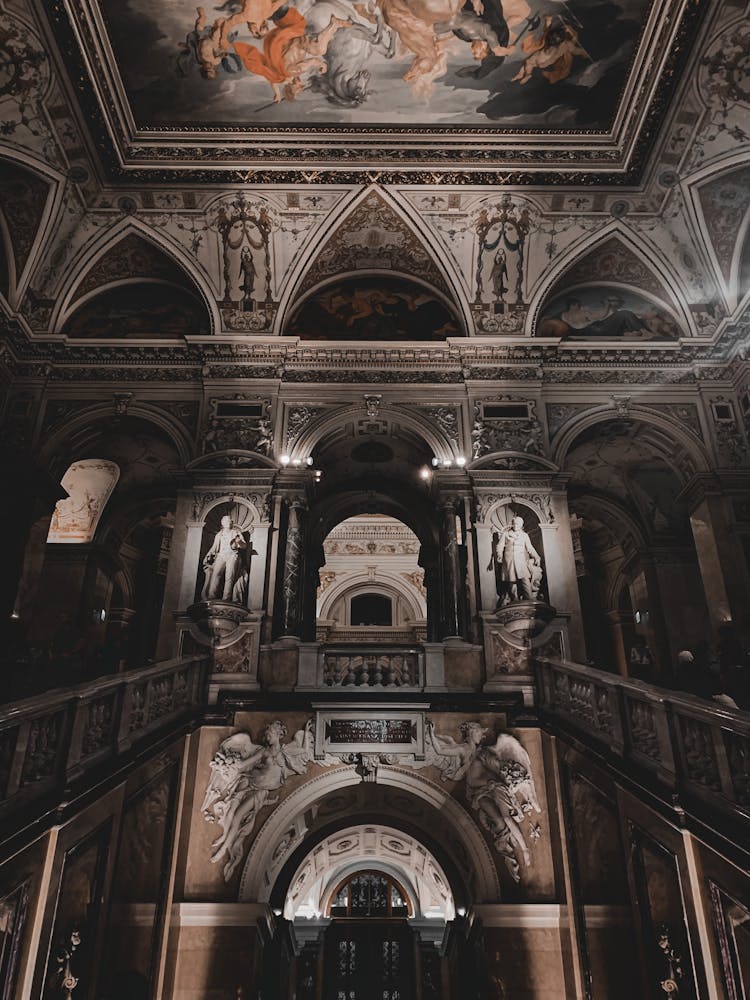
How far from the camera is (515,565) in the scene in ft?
33.9

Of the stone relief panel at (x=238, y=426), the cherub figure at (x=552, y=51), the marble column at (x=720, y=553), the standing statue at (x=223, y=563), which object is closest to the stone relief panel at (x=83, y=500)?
the stone relief panel at (x=238, y=426)

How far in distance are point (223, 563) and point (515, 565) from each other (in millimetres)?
4667

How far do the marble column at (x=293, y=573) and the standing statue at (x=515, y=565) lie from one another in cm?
316

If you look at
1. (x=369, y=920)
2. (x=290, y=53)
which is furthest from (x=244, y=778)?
(x=369, y=920)

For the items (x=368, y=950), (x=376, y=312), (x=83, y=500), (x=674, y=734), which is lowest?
(x=368, y=950)

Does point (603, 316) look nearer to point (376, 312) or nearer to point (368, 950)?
point (376, 312)

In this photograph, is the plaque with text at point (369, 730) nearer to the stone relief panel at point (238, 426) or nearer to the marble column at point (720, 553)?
the stone relief panel at point (238, 426)

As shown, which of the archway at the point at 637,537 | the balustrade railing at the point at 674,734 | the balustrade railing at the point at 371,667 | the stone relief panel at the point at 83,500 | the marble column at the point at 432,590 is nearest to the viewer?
the balustrade railing at the point at 674,734

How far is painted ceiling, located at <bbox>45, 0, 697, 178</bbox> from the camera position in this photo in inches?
379

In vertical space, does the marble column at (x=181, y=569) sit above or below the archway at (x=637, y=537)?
below

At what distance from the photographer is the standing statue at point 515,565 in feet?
33.4

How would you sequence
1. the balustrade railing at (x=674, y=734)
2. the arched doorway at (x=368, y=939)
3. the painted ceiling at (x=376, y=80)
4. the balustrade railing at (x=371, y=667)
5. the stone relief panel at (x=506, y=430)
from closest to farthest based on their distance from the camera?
the balustrade railing at (x=674, y=734), the balustrade railing at (x=371, y=667), the painted ceiling at (x=376, y=80), the stone relief panel at (x=506, y=430), the arched doorway at (x=368, y=939)

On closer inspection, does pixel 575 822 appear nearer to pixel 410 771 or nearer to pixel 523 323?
pixel 410 771

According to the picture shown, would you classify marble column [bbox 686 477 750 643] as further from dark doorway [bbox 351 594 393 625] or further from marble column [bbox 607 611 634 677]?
dark doorway [bbox 351 594 393 625]
